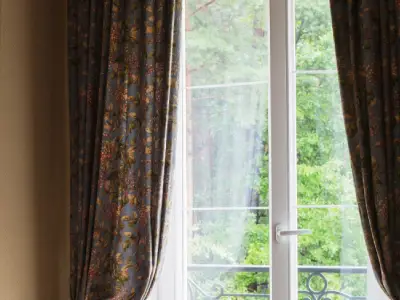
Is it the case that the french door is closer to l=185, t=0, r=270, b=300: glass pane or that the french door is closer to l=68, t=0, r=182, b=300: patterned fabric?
l=185, t=0, r=270, b=300: glass pane

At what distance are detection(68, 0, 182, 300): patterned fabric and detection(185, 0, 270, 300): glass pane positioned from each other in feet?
0.75

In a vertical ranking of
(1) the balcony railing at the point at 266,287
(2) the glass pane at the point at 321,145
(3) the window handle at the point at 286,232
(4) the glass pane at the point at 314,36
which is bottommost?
(1) the balcony railing at the point at 266,287

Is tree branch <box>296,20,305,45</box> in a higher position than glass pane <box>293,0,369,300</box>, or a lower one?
higher

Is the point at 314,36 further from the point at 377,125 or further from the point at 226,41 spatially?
the point at 377,125

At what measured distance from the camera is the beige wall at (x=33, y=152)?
2.37 meters

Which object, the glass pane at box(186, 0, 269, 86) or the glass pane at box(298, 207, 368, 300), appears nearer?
the glass pane at box(298, 207, 368, 300)

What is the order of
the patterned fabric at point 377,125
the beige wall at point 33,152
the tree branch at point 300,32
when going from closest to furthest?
the patterned fabric at point 377,125
the beige wall at point 33,152
the tree branch at point 300,32

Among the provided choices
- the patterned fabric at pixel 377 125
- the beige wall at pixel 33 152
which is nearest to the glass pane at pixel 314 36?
the patterned fabric at pixel 377 125

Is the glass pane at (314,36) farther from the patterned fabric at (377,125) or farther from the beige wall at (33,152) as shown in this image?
the beige wall at (33,152)

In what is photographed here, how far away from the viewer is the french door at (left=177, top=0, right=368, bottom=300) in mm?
2438

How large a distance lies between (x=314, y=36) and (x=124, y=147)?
911 mm

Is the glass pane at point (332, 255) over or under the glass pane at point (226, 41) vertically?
under

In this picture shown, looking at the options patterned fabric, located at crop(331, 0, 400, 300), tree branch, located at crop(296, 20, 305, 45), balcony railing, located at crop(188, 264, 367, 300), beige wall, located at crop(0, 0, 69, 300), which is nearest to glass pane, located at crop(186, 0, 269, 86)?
tree branch, located at crop(296, 20, 305, 45)

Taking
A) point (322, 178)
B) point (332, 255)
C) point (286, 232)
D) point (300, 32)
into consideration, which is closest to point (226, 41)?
point (300, 32)
